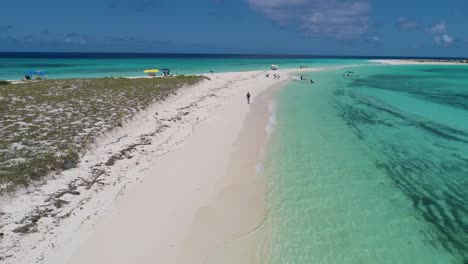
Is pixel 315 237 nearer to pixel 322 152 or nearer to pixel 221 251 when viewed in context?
pixel 221 251

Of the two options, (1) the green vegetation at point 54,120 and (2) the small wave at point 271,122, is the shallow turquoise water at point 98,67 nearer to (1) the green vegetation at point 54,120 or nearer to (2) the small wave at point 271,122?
(1) the green vegetation at point 54,120

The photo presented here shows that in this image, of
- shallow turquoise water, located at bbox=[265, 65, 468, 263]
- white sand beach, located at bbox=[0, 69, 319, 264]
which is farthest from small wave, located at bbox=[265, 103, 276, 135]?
white sand beach, located at bbox=[0, 69, 319, 264]

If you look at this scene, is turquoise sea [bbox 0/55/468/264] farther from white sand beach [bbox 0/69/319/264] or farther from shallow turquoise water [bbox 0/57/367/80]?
shallow turquoise water [bbox 0/57/367/80]

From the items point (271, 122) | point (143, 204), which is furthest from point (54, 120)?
point (271, 122)

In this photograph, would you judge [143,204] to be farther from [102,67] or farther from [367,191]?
[102,67]

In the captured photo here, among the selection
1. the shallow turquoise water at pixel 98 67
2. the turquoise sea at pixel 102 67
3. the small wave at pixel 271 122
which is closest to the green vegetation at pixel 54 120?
the small wave at pixel 271 122
